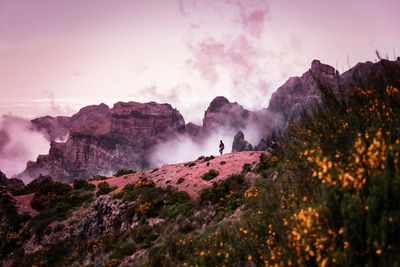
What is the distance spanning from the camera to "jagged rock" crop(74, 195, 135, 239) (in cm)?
1653

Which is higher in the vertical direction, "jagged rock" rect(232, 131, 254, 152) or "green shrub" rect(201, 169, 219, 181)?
"jagged rock" rect(232, 131, 254, 152)

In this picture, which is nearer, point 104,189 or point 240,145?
point 104,189

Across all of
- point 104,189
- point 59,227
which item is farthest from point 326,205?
point 104,189

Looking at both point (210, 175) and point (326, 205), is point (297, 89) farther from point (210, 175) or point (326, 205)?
point (326, 205)

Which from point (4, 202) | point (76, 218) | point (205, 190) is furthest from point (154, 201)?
point (4, 202)

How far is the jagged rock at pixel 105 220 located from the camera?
54.2ft

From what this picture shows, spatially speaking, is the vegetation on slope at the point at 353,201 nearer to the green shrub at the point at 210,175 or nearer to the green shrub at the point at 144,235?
the green shrub at the point at 144,235

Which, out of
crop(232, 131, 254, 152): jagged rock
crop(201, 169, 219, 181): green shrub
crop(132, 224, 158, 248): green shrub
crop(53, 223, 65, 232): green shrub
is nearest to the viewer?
crop(132, 224, 158, 248): green shrub

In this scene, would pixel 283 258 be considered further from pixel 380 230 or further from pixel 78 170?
pixel 78 170

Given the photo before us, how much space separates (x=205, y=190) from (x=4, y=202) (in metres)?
24.5

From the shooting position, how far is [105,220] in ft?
57.2

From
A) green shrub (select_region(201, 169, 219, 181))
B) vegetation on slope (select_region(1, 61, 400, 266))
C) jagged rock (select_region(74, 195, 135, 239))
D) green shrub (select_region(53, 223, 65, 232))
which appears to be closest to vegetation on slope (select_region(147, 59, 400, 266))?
vegetation on slope (select_region(1, 61, 400, 266))

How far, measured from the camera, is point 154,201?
16984 mm

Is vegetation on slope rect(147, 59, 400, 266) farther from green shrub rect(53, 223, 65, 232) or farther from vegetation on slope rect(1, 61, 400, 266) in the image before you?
green shrub rect(53, 223, 65, 232)
